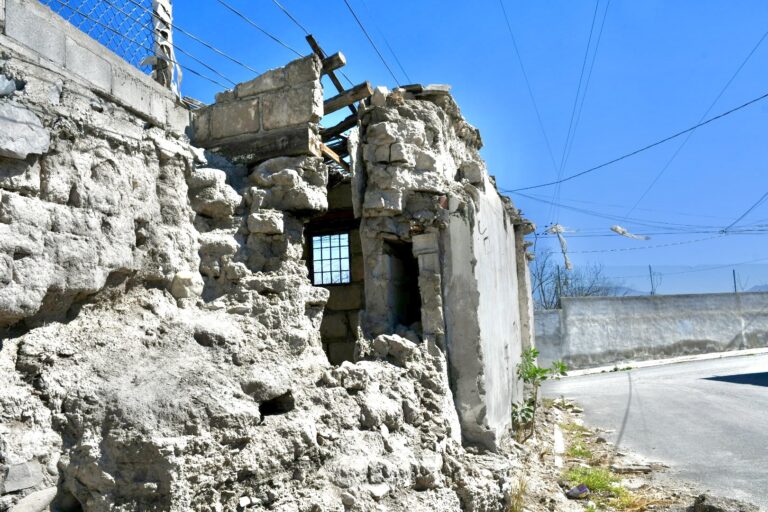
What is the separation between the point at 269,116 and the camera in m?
3.86

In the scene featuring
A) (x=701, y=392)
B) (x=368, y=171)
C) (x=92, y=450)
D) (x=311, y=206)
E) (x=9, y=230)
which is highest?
(x=368, y=171)

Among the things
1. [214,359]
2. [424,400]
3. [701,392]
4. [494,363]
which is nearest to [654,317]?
[701,392]

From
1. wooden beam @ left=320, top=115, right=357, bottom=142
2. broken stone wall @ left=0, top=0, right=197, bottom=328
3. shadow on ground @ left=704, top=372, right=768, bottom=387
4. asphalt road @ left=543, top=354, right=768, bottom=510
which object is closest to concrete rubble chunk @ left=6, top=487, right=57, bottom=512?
broken stone wall @ left=0, top=0, right=197, bottom=328

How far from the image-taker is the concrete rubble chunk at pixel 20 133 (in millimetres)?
2307

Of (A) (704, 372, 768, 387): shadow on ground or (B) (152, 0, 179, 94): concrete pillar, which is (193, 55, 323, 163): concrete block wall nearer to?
(B) (152, 0, 179, 94): concrete pillar

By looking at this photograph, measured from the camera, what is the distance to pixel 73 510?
7.00ft

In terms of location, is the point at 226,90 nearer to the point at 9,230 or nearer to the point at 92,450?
the point at 9,230

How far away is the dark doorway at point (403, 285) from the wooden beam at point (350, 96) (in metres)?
1.22

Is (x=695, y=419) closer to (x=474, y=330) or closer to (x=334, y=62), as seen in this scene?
(x=474, y=330)

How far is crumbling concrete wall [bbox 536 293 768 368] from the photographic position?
17075 millimetres

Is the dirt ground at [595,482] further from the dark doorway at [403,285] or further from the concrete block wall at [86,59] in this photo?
the concrete block wall at [86,59]

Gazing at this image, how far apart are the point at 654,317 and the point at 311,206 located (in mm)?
16692

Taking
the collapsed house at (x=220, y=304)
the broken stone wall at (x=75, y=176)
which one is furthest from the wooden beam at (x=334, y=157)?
the broken stone wall at (x=75, y=176)

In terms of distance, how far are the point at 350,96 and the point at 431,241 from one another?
1397 millimetres
